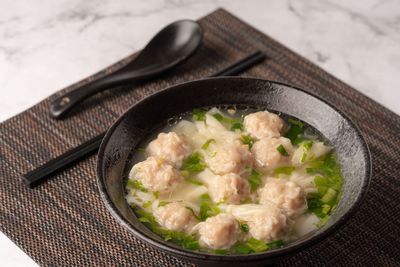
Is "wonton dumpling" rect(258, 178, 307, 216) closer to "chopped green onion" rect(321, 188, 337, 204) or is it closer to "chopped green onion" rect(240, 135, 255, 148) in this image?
"chopped green onion" rect(321, 188, 337, 204)

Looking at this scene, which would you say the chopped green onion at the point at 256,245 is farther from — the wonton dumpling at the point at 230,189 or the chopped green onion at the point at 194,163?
the chopped green onion at the point at 194,163

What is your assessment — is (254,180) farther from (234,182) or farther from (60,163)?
(60,163)

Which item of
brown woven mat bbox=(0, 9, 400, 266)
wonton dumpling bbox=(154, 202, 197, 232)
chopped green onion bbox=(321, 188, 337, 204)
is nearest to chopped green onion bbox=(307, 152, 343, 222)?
chopped green onion bbox=(321, 188, 337, 204)

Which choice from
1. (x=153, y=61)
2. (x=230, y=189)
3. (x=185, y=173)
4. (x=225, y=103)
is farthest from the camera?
(x=153, y=61)

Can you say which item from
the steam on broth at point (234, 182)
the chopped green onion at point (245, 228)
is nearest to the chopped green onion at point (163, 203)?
the steam on broth at point (234, 182)

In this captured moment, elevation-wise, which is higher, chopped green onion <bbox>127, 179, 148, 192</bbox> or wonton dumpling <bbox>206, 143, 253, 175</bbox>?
wonton dumpling <bbox>206, 143, 253, 175</bbox>

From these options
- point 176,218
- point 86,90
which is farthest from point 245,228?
point 86,90
